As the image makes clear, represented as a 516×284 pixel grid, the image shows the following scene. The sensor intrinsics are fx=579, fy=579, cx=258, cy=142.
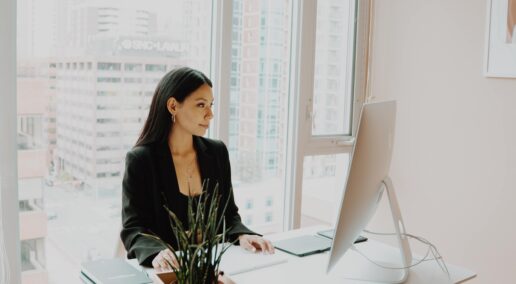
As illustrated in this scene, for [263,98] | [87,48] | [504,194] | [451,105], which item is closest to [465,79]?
[451,105]

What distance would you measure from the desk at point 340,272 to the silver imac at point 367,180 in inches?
2.7

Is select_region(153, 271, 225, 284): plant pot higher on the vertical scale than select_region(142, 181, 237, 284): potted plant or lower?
lower

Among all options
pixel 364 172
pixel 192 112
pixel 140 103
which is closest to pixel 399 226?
pixel 364 172

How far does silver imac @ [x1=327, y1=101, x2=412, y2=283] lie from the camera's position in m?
1.59

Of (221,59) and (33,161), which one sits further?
(221,59)

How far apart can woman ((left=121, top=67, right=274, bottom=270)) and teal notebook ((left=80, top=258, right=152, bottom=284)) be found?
236 millimetres

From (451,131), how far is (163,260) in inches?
78.5

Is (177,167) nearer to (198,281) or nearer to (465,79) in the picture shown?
(198,281)

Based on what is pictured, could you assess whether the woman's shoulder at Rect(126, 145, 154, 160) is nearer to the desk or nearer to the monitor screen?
the desk

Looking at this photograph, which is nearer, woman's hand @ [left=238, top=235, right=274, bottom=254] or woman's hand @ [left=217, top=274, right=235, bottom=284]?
woman's hand @ [left=217, top=274, right=235, bottom=284]

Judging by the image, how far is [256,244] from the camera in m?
2.00

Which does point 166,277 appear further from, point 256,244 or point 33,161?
point 33,161

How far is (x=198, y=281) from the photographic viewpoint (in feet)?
4.66

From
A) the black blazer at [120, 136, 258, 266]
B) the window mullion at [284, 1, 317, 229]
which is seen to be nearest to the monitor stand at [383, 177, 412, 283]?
the black blazer at [120, 136, 258, 266]
